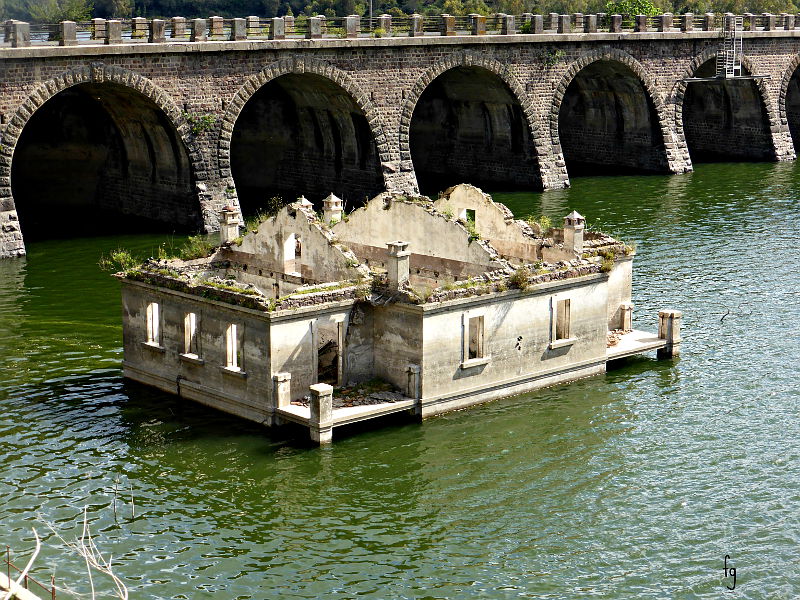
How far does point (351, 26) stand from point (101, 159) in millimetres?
13795

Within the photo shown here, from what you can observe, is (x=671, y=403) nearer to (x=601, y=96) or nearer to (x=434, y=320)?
(x=434, y=320)

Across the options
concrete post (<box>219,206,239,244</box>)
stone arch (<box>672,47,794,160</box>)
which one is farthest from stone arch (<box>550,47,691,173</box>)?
concrete post (<box>219,206,239,244</box>)

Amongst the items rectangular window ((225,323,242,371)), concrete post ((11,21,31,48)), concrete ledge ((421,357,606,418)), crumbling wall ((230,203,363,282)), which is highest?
concrete post ((11,21,31,48))

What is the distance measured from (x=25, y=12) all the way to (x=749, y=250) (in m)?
89.9

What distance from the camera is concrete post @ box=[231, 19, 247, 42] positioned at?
62906 millimetres

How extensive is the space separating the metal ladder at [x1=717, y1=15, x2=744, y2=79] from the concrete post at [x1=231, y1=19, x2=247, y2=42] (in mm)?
32873

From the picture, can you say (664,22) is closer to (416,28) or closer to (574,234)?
(416,28)

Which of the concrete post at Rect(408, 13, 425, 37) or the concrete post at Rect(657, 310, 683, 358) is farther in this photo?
the concrete post at Rect(408, 13, 425, 37)

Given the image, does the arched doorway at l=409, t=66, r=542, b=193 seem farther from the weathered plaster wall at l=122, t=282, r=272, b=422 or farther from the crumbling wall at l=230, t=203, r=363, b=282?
the weathered plaster wall at l=122, t=282, r=272, b=422

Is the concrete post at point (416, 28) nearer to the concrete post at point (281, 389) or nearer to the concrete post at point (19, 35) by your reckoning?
the concrete post at point (19, 35)

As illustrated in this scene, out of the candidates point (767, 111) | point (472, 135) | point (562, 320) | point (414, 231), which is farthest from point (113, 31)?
point (767, 111)

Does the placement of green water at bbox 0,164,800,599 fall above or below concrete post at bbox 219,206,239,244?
below

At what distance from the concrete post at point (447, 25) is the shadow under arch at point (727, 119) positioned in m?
20.4

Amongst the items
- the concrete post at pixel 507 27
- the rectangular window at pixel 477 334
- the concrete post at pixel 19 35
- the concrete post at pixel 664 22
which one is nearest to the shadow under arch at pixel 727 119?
the concrete post at pixel 664 22
